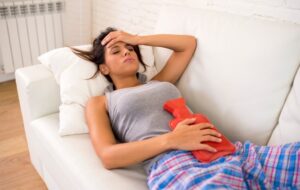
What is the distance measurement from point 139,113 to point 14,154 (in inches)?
42.7

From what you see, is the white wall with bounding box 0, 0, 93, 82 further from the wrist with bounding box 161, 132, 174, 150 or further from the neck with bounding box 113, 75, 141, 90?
the wrist with bounding box 161, 132, 174, 150

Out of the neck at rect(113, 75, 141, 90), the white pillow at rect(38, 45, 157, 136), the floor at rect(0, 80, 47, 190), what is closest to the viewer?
the white pillow at rect(38, 45, 157, 136)

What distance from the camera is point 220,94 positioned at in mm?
1304

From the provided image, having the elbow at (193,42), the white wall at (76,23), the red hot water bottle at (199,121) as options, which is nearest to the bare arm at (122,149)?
the red hot water bottle at (199,121)

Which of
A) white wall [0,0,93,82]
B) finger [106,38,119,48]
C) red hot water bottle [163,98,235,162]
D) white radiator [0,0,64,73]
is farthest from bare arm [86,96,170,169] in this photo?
white wall [0,0,93,82]

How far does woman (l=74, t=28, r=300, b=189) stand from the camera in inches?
38.3

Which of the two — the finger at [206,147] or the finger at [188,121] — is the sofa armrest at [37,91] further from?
the finger at [206,147]

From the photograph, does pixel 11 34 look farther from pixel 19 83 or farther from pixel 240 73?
pixel 240 73

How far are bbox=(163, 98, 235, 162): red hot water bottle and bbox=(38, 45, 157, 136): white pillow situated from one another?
384mm

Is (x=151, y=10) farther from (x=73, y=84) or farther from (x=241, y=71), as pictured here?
(x=241, y=71)

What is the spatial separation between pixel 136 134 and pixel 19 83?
0.68 meters

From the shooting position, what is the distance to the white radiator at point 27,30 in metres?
2.45

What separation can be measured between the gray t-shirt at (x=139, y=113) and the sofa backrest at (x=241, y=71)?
21 cm

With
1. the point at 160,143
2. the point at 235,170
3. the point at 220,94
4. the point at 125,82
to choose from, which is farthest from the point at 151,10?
the point at 235,170
